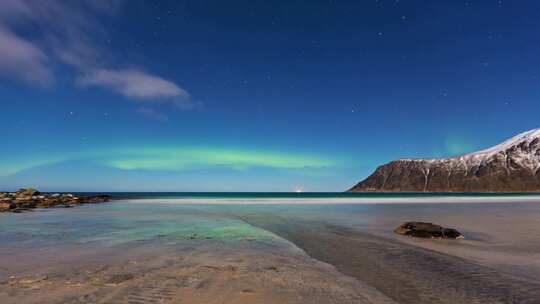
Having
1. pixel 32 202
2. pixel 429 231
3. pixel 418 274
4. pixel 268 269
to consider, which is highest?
pixel 32 202

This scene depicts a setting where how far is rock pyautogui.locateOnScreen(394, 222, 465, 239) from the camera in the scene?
18.3 m

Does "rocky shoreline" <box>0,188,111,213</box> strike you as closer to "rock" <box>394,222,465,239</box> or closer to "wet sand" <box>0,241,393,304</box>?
"wet sand" <box>0,241,393,304</box>

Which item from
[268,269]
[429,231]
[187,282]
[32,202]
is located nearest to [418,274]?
[268,269]

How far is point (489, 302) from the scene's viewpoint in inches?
300

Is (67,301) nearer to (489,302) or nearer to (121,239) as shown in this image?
(489,302)

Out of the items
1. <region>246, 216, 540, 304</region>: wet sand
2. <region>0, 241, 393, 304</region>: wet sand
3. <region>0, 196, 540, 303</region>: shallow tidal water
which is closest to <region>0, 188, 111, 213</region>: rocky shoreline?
<region>0, 196, 540, 303</region>: shallow tidal water

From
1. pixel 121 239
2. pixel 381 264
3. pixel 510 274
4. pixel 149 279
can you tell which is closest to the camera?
pixel 149 279

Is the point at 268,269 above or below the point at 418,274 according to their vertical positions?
above

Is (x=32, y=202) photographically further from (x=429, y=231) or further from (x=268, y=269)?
(x=429, y=231)

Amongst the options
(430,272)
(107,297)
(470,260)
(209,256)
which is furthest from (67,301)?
(470,260)

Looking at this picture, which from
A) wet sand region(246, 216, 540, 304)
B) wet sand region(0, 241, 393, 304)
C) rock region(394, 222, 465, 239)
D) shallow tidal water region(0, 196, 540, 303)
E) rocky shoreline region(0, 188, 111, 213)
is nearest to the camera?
wet sand region(0, 241, 393, 304)

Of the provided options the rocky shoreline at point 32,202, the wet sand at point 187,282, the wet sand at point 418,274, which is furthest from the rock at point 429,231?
the rocky shoreline at point 32,202

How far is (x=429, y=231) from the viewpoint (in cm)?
1878

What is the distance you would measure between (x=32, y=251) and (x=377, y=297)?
13258 mm
